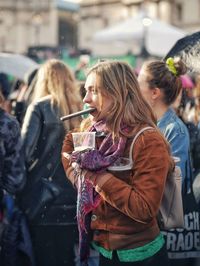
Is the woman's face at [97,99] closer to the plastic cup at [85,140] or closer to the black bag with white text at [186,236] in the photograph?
the plastic cup at [85,140]

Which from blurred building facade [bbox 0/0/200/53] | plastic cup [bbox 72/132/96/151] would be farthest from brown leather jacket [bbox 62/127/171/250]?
blurred building facade [bbox 0/0/200/53]

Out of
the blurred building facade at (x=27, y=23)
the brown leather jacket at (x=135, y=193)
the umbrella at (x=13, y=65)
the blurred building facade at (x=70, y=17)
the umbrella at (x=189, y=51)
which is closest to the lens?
the brown leather jacket at (x=135, y=193)

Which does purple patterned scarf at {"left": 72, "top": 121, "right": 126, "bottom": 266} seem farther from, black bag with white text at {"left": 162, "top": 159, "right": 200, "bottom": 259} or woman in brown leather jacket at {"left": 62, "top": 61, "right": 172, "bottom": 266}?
black bag with white text at {"left": 162, "top": 159, "right": 200, "bottom": 259}

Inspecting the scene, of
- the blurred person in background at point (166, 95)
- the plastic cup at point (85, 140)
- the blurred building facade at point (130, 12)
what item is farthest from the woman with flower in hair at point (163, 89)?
the blurred building facade at point (130, 12)

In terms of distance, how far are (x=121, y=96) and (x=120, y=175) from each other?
374 mm

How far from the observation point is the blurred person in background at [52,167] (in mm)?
4609

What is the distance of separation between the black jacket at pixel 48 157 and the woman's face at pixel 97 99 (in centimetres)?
149

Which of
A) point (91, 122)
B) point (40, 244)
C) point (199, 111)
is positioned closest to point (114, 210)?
point (91, 122)

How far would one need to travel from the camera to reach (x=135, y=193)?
292 centimetres

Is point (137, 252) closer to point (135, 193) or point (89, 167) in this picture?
point (135, 193)

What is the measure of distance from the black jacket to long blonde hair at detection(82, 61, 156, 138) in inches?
62.6

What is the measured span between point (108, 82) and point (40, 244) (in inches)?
82.9

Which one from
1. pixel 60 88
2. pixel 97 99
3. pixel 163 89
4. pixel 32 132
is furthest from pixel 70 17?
pixel 97 99

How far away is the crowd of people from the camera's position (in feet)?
9.68
